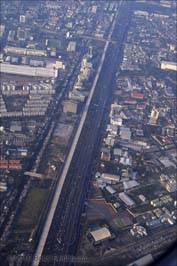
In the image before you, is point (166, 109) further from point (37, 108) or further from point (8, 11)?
point (8, 11)

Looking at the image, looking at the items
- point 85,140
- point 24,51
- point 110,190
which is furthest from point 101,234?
point 24,51

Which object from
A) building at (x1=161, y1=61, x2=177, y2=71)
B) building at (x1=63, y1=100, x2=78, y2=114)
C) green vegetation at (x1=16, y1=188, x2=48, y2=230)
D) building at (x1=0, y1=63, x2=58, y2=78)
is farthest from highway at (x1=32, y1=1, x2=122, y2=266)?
building at (x1=161, y1=61, x2=177, y2=71)

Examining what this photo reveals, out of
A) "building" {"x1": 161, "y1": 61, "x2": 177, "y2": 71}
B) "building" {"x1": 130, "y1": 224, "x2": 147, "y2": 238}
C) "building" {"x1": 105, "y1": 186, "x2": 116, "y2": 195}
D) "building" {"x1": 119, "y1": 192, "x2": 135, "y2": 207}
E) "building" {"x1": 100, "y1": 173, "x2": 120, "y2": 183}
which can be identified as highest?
"building" {"x1": 161, "y1": 61, "x2": 177, "y2": 71}

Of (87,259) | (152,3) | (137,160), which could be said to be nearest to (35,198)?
(87,259)

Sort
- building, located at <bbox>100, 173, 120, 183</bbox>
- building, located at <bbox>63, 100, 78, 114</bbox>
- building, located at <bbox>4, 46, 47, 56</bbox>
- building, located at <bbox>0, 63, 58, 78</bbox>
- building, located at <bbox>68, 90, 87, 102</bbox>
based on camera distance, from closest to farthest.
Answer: building, located at <bbox>100, 173, 120, 183</bbox> < building, located at <bbox>63, 100, 78, 114</bbox> < building, located at <bbox>68, 90, 87, 102</bbox> < building, located at <bbox>0, 63, 58, 78</bbox> < building, located at <bbox>4, 46, 47, 56</bbox>

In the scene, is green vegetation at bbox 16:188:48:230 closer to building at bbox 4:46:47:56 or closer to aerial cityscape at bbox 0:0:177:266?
aerial cityscape at bbox 0:0:177:266

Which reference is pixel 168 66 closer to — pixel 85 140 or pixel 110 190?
pixel 85 140
